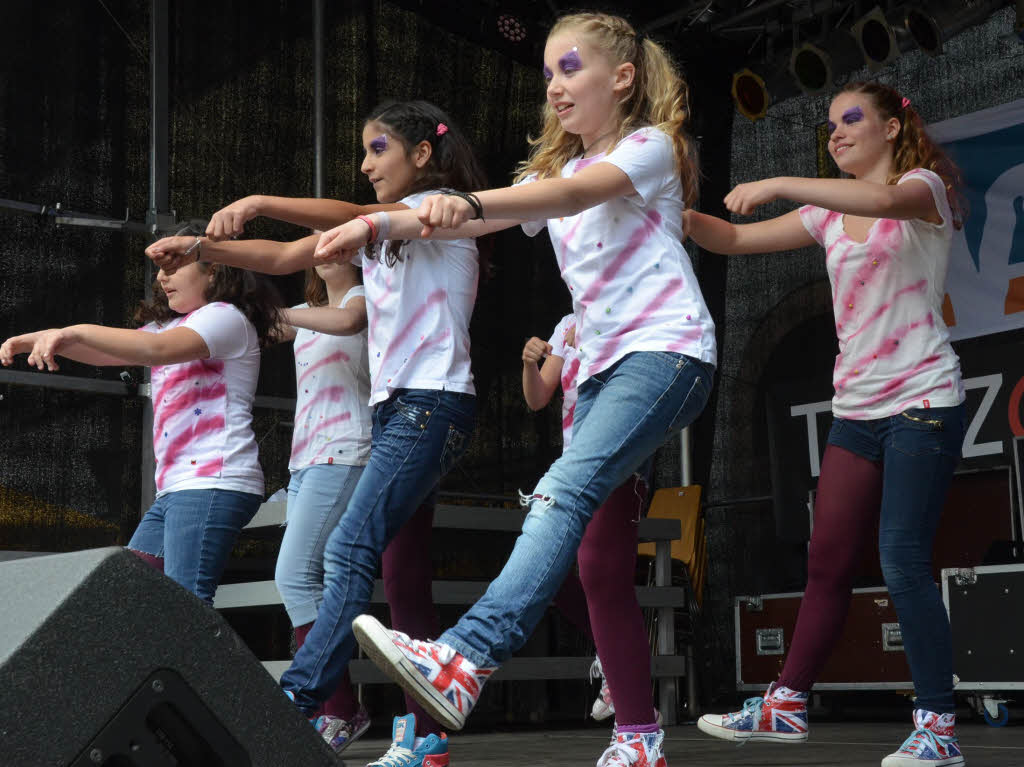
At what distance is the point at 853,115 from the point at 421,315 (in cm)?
115

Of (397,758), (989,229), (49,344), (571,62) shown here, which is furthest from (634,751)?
(989,229)

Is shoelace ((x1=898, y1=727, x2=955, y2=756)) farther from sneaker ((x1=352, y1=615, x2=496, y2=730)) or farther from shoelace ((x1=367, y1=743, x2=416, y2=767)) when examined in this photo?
sneaker ((x1=352, y1=615, x2=496, y2=730))

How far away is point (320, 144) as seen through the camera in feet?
18.3

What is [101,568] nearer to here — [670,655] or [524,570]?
[524,570]

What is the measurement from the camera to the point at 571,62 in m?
2.23

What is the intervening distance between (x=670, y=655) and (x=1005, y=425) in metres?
1.91

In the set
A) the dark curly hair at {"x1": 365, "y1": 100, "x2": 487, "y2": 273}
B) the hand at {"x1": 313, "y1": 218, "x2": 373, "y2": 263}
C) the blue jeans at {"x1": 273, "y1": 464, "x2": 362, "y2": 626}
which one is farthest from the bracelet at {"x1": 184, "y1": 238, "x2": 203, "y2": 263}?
the blue jeans at {"x1": 273, "y1": 464, "x2": 362, "y2": 626}

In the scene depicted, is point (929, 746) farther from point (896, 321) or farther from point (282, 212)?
point (282, 212)

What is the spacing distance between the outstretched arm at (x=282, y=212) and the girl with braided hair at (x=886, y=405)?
2.22 ft

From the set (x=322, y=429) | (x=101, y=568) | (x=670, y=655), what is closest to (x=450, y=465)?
(x=322, y=429)

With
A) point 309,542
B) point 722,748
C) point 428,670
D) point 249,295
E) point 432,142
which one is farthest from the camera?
point 722,748

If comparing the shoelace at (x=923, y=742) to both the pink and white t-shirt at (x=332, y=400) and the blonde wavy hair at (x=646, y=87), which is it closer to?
the blonde wavy hair at (x=646, y=87)

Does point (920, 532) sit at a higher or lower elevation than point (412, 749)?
higher

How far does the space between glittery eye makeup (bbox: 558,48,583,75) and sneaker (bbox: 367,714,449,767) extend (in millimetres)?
1305
